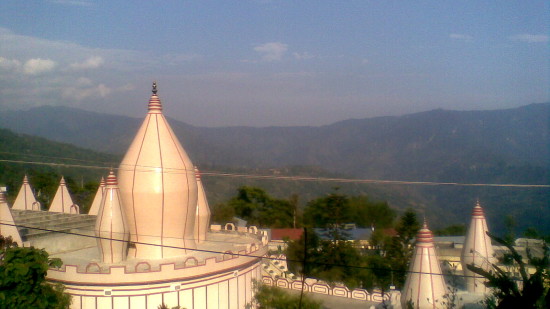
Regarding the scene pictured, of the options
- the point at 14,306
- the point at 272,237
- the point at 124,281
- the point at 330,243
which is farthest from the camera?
the point at 272,237

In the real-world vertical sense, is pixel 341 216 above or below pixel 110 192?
below

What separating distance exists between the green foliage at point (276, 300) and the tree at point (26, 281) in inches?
239

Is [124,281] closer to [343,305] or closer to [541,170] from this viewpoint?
[343,305]

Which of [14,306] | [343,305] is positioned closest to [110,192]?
[14,306]

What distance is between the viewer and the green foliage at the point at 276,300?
15.5 metres

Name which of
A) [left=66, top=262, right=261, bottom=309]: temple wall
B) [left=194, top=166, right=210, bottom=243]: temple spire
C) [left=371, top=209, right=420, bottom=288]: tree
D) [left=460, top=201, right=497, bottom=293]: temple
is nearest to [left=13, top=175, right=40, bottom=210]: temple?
[left=194, top=166, right=210, bottom=243]: temple spire

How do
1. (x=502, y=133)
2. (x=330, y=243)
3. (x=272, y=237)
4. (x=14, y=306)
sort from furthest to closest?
(x=502, y=133) < (x=272, y=237) < (x=330, y=243) < (x=14, y=306)

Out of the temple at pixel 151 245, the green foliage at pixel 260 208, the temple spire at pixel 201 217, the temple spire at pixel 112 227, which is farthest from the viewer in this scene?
the green foliage at pixel 260 208

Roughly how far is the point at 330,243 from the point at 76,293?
15.7m

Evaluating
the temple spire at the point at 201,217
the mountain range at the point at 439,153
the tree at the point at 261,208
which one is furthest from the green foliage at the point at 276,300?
the mountain range at the point at 439,153

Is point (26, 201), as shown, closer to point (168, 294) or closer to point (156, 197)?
point (156, 197)

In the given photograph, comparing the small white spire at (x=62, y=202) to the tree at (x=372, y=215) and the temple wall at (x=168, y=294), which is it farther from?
the tree at (x=372, y=215)

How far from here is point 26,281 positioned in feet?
44.5

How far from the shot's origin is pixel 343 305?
19.1 m
